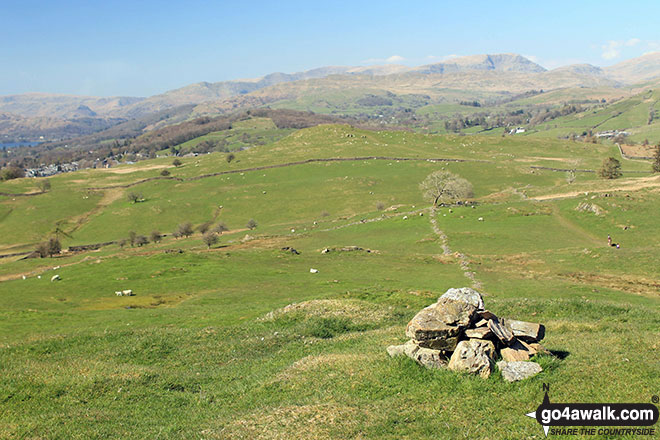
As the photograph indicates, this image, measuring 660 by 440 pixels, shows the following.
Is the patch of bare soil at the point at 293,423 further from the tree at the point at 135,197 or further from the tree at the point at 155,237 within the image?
the tree at the point at 135,197

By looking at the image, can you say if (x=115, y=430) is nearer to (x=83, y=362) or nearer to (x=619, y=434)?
(x=83, y=362)

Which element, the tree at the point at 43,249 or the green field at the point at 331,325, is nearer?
the green field at the point at 331,325

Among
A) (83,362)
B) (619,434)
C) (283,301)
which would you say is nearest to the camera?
(619,434)

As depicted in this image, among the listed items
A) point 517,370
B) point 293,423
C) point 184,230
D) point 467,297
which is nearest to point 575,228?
point 467,297

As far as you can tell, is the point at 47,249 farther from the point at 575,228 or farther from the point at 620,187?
the point at 620,187

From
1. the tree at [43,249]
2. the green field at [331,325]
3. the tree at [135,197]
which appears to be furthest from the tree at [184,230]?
the tree at [135,197]

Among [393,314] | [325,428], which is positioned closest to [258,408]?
[325,428]

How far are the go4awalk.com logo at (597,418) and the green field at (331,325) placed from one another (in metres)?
0.56

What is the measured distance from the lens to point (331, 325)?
110ft

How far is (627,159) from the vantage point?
190750mm

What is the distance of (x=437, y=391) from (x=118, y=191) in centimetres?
19292

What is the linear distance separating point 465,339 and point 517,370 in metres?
2.73

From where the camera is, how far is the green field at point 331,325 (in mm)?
17234

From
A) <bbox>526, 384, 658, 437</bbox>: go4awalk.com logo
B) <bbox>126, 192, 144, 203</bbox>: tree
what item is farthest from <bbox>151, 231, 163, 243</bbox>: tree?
<bbox>526, 384, 658, 437</bbox>: go4awalk.com logo
